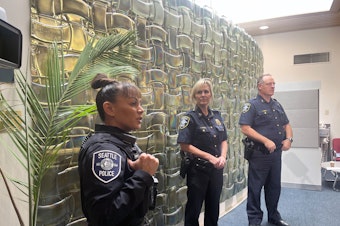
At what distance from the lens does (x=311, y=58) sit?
6.71 m

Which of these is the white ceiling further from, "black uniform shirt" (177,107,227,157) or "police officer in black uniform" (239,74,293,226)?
"black uniform shirt" (177,107,227,157)

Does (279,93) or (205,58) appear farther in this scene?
(279,93)

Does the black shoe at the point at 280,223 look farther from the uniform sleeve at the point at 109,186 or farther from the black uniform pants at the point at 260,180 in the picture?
the uniform sleeve at the point at 109,186

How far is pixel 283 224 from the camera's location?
2.97 meters

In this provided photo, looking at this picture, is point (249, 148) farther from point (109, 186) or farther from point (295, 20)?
point (295, 20)

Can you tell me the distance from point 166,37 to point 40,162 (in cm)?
160

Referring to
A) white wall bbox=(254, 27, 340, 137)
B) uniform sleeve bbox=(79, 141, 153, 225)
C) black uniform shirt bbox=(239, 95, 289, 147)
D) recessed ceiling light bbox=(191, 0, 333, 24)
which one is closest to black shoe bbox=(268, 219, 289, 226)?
black uniform shirt bbox=(239, 95, 289, 147)

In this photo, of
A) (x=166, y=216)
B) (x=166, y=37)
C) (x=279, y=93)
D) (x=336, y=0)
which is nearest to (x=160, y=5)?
(x=166, y=37)

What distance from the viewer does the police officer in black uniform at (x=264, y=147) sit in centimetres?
292

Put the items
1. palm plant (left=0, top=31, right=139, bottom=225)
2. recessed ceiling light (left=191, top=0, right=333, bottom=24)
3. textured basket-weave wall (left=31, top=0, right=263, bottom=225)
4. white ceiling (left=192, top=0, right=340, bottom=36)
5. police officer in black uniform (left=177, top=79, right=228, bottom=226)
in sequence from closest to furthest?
palm plant (left=0, top=31, right=139, bottom=225) → textured basket-weave wall (left=31, top=0, right=263, bottom=225) → police officer in black uniform (left=177, top=79, right=228, bottom=226) → recessed ceiling light (left=191, top=0, right=333, bottom=24) → white ceiling (left=192, top=0, right=340, bottom=36)

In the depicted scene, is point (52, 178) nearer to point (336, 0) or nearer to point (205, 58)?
point (205, 58)

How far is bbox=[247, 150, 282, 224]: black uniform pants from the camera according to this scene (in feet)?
9.59

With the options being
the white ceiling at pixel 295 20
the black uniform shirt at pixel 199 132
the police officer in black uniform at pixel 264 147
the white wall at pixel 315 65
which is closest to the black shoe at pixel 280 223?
the police officer in black uniform at pixel 264 147

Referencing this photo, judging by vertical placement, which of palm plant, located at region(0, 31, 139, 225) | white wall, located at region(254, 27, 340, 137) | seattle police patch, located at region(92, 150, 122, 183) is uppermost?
white wall, located at region(254, 27, 340, 137)
